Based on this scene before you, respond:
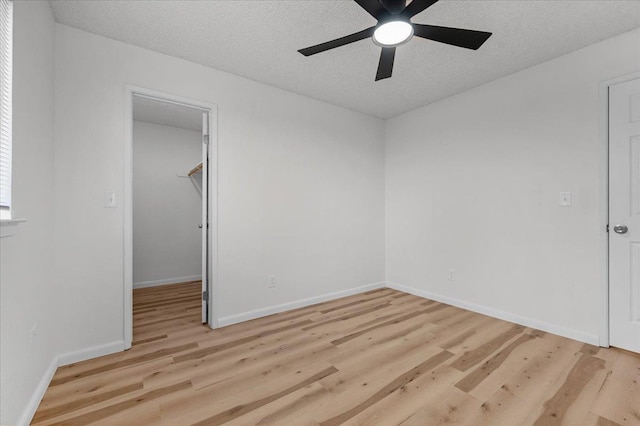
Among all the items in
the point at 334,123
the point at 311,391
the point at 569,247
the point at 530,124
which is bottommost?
the point at 311,391

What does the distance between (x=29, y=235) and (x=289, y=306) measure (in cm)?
230

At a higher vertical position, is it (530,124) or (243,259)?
(530,124)

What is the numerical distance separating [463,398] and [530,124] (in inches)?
98.8

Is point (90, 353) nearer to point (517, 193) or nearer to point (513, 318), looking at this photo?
point (513, 318)

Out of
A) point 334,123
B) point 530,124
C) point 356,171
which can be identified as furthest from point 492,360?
point 334,123

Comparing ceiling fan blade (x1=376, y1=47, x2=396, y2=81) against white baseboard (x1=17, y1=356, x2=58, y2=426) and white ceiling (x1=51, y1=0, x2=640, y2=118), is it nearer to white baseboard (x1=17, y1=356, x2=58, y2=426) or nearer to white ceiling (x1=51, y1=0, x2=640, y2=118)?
white ceiling (x1=51, y1=0, x2=640, y2=118)

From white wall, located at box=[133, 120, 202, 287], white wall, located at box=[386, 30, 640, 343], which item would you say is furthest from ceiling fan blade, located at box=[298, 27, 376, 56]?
white wall, located at box=[133, 120, 202, 287]

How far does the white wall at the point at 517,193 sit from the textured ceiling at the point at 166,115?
10.0ft

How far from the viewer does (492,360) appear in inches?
84.2

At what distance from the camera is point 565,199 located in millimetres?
2561

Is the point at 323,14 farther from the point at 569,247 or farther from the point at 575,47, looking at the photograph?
the point at 569,247

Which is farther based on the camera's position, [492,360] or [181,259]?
[181,259]

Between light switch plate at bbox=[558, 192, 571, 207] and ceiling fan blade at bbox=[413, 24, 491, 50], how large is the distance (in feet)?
5.53

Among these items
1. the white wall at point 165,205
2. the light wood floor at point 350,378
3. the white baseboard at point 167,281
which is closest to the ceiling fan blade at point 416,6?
the light wood floor at point 350,378
